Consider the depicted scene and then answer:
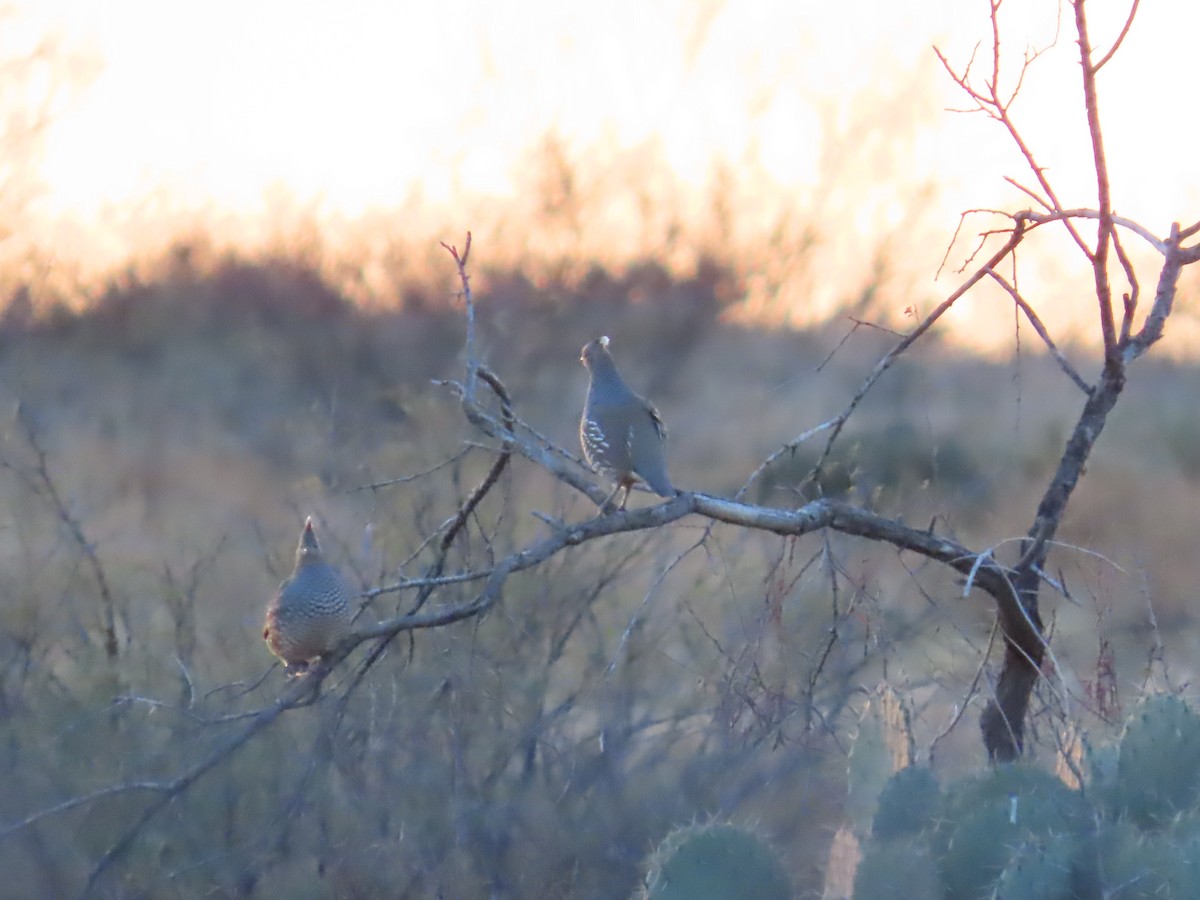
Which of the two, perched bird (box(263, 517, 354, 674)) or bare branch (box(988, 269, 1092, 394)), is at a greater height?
bare branch (box(988, 269, 1092, 394))

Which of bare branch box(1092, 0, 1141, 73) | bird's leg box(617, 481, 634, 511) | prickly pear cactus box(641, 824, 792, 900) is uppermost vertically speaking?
bare branch box(1092, 0, 1141, 73)

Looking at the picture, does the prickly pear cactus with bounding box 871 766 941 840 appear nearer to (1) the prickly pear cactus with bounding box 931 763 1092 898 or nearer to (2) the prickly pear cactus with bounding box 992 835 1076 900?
(1) the prickly pear cactus with bounding box 931 763 1092 898

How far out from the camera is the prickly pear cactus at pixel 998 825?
3076 millimetres

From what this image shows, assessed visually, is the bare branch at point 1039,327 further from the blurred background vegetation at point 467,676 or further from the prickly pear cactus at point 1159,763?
the prickly pear cactus at point 1159,763

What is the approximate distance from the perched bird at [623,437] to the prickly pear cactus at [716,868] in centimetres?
118

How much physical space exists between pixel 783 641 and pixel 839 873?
0.68m

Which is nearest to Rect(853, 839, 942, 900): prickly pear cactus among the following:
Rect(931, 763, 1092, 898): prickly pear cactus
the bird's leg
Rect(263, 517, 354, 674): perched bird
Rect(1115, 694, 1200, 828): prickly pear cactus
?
Rect(931, 763, 1092, 898): prickly pear cactus

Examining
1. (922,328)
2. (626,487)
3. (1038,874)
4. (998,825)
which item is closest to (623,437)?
(626,487)

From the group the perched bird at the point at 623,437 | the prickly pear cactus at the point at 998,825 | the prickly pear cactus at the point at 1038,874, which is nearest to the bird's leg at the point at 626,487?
the perched bird at the point at 623,437

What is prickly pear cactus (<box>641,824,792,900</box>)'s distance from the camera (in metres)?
3.12

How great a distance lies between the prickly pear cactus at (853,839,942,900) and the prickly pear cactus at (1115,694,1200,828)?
58 centimetres

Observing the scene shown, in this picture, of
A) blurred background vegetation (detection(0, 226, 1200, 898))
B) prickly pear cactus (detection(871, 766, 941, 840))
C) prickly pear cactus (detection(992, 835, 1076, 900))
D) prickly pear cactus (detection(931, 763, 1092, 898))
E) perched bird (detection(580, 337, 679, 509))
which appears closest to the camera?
prickly pear cactus (detection(992, 835, 1076, 900))

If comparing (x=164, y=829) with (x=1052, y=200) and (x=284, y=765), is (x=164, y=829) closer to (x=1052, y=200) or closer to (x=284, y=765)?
(x=284, y=765)

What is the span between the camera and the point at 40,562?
6359mm
